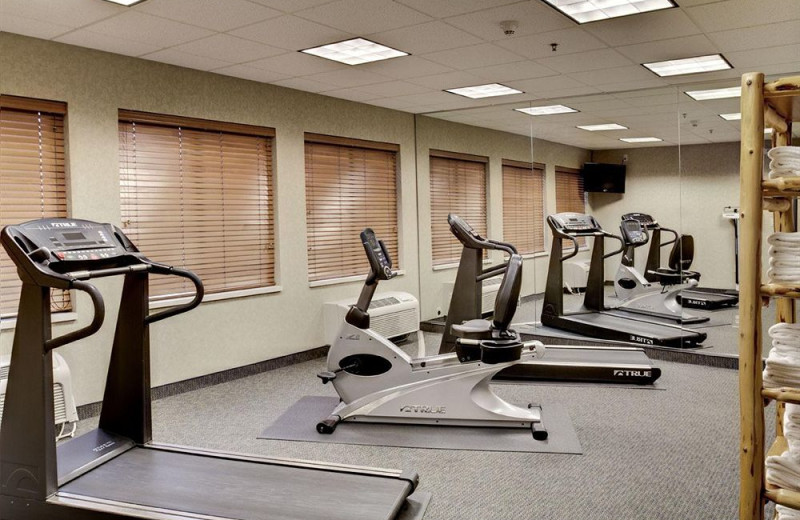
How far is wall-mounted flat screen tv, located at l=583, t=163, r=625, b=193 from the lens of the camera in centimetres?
656

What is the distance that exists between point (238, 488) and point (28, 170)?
2.76 meters

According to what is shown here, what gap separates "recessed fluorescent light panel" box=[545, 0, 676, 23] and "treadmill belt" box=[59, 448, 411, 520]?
2.83 meters

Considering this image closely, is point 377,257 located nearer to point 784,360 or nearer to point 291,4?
point 291,4

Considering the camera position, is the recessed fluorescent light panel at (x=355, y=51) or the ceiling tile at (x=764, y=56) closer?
the recessed fluorescent light panel at (x=355, y=51)

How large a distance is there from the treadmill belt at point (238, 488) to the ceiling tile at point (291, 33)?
2607 millimetres

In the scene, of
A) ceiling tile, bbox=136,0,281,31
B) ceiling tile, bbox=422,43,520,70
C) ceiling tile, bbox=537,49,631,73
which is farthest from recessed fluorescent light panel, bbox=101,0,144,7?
ceiling tile, bbox=537,49,631,73

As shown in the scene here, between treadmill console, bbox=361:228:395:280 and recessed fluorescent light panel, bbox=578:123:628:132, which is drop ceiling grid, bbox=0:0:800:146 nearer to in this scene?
recessed fluorescent light panel, bbox=578:123:628:132

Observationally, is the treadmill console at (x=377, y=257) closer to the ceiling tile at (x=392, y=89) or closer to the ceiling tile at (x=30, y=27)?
the ceiling tile at (x=392, y=89)

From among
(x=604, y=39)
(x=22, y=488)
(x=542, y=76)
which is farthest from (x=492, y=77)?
(x=22, y=488)

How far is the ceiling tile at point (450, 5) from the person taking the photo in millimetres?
3664

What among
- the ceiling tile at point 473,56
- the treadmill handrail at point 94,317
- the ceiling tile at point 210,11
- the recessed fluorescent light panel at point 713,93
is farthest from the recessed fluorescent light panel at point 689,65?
the treadmill handrail at point 94,317

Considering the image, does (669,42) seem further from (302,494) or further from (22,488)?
(22,488)

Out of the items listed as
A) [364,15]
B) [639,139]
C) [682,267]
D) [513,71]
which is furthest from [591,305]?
[364,15]

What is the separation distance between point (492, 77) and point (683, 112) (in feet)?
6.56
